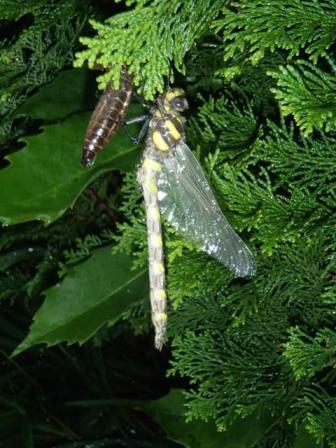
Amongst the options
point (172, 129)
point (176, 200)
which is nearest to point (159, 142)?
point (172, 129)

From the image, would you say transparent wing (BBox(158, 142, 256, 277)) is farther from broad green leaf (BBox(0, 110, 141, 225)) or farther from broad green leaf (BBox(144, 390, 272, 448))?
broad green leaf (BBox(144, 390, 272, 448))

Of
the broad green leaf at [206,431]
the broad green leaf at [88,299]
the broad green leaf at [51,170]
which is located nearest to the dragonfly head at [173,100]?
the broad green leaf at [51,170]

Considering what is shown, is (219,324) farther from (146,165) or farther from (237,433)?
(146,165)

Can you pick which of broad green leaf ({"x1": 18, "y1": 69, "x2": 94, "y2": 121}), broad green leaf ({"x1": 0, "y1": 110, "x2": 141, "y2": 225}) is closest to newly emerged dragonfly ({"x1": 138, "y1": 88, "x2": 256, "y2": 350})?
broad green leaf ({"x1": 0, "y1": 110, "x2": 141, "y2": 225})

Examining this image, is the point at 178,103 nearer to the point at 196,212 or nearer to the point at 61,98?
the point at 196,212

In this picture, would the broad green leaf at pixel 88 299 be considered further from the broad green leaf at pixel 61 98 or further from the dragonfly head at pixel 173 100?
the dragonfly head at pixel 173 100

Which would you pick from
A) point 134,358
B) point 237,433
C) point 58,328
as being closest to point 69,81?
point 58,328
